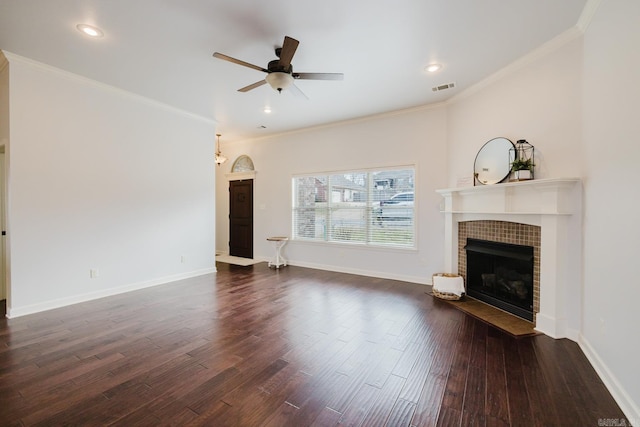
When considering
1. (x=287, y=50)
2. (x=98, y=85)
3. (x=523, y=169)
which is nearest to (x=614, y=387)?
(x=523, y=169)

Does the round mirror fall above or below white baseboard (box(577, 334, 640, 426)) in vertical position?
above

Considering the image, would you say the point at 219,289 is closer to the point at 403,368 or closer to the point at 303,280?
the point at 303,280

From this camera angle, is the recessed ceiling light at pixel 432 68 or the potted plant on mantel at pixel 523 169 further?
the recessed ceiling light at pixel 432 68

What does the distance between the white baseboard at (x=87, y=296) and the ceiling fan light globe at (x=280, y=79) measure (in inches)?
153

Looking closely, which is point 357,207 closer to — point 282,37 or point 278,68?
point 278,68

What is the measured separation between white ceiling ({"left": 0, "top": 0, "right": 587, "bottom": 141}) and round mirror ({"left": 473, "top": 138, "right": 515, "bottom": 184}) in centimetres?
96

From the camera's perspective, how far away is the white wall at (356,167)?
4.74 m

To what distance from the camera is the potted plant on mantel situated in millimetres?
3144

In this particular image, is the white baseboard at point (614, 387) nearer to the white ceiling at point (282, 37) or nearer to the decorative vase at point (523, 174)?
the decorative vase at point (523, 174)

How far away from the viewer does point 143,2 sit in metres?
2.38

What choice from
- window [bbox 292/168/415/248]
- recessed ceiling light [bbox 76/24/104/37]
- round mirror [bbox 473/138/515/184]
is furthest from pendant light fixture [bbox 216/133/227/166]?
round mirror [bbox 473/138/515/184]

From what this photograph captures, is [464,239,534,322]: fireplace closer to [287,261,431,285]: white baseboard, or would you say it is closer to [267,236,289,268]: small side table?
[287,261,431,285]: white baseboard

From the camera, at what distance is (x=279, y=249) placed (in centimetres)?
638

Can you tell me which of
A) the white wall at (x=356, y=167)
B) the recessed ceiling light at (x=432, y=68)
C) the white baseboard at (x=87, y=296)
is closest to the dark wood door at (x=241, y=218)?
the white wall at (x=356, y=167)
